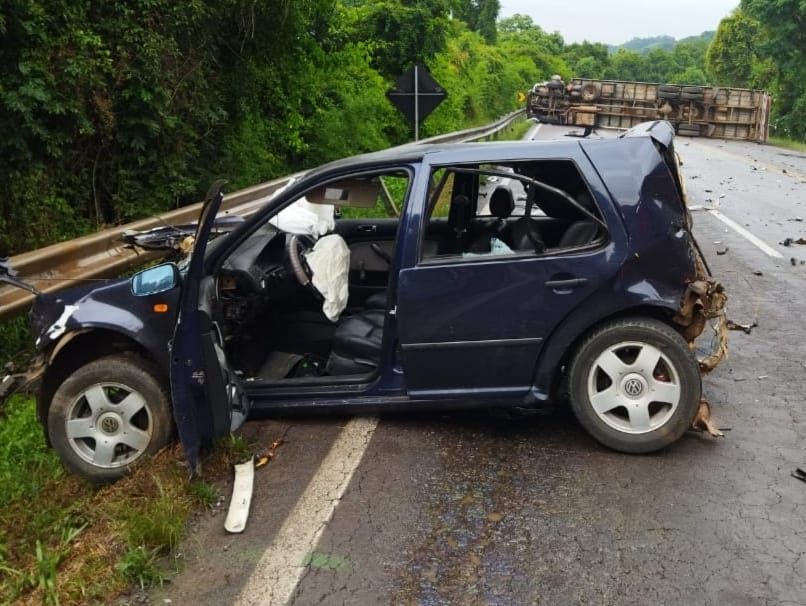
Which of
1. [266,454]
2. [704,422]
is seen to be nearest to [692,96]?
[704,422]

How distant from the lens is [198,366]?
3.56 meters

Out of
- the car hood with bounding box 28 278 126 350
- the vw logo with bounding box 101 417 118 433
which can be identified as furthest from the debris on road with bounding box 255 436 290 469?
the car hood with bounding box 28 278 126 350

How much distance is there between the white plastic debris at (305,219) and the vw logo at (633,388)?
217 centimetres

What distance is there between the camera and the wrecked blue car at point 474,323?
12.8 ft

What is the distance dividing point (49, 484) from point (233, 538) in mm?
1264

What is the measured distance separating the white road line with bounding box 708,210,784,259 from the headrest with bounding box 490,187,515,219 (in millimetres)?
5383

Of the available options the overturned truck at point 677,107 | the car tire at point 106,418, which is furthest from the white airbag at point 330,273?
the overturned truck at point 677,107

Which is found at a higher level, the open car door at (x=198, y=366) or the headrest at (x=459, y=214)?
the headrest at (x=459, y=214)

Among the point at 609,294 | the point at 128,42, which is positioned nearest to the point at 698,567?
the point at 609,294

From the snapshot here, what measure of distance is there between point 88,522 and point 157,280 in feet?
3.88

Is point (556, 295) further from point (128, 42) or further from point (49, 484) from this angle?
point (128, 42)

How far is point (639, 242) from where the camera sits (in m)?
3.93

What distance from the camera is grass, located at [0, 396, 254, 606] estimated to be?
9.88 feet

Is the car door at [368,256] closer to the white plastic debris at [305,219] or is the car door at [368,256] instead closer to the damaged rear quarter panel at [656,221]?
the white plastic debris at [305,219]
